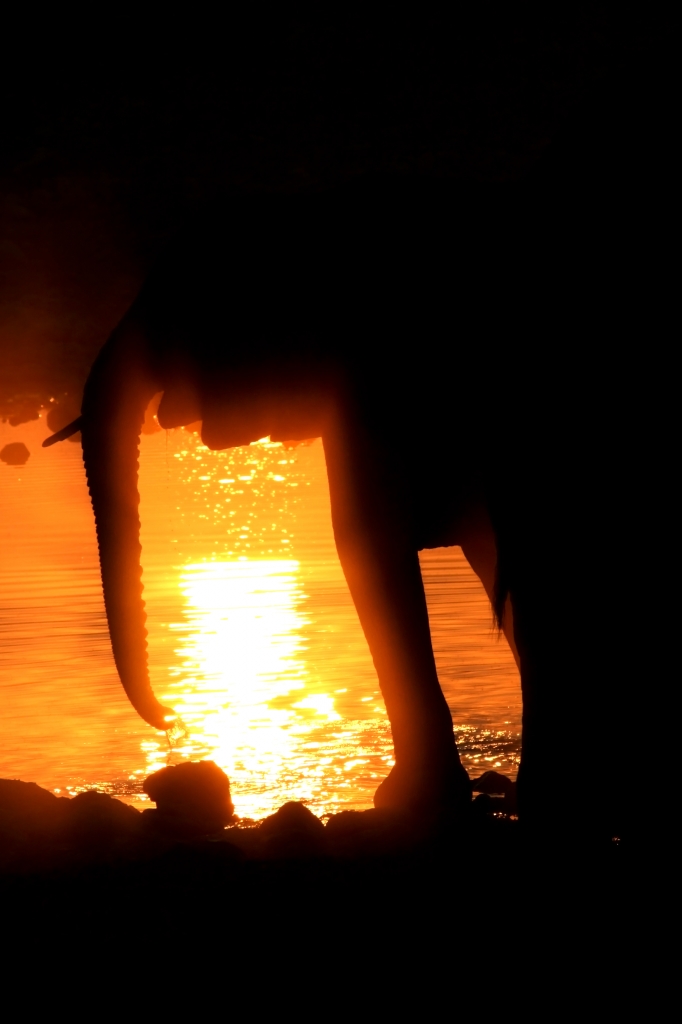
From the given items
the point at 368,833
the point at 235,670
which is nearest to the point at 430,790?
the point at 368,833

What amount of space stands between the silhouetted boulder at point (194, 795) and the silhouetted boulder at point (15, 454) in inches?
1229

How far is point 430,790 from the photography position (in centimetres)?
648

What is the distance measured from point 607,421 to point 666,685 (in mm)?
807

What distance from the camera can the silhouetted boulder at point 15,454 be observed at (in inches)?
1527

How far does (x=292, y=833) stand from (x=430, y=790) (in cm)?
69

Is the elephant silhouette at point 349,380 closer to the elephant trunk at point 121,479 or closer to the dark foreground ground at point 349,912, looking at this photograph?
the elephant trunk at point 121,479

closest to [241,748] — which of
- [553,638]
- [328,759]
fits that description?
[328,759]

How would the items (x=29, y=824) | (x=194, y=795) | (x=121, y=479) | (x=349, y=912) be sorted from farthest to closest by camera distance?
(x=194, y=795) → (x=29, y=824) → (x=121, y=479) → (x=349, y=912)

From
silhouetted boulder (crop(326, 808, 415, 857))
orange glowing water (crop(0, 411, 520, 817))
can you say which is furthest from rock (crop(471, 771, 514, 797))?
silhouetted boulder (crop(326, 808, 415, 857))

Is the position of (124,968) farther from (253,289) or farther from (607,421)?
(253,289)

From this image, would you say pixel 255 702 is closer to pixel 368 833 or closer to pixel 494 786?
pixel 494 786

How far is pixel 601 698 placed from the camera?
16.5 ft

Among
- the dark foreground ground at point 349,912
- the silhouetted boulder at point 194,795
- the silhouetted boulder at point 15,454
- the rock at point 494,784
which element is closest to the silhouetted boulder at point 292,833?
the dark foreground ground at point 349,912

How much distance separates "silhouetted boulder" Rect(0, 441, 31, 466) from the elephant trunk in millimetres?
31881
